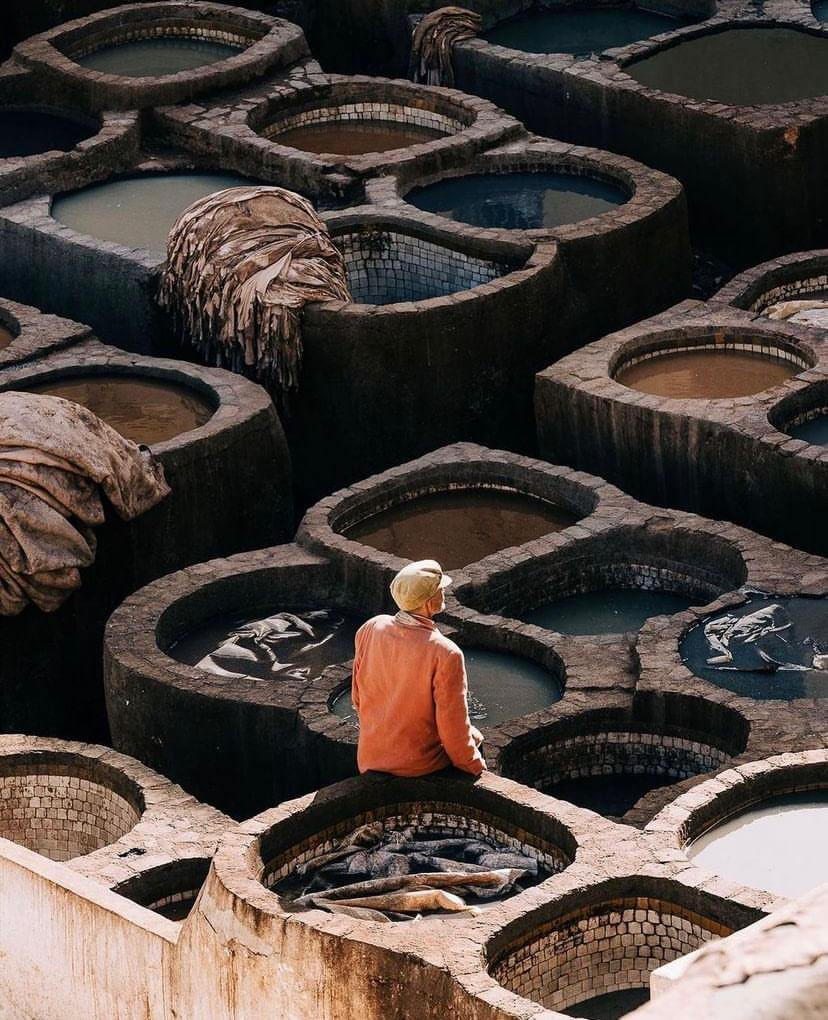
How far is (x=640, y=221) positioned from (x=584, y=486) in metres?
3.81

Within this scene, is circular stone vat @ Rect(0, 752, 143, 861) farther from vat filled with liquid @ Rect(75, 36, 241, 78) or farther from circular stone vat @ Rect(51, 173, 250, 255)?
vat filled with liquid @ Rect(75, 36, 241, 78)

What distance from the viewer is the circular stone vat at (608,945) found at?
758 cm

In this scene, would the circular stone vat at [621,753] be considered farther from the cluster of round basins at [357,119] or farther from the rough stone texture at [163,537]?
the cluster of round basins at [357,119]

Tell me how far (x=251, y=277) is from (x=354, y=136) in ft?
14.2

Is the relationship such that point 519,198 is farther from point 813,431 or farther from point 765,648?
point 765,648

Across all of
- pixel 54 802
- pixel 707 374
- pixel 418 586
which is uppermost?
pixel 418 586

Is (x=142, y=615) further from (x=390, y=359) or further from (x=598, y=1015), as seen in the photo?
(x=598, y=1015)

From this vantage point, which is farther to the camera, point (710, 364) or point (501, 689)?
point (710, 364)

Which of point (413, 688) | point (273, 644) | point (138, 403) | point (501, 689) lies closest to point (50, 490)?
point (273, 644)

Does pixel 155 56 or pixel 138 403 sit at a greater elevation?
pixel 155 56

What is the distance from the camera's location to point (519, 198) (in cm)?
1661

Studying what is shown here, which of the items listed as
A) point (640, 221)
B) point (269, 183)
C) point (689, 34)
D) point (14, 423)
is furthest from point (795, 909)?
point (689, 34)

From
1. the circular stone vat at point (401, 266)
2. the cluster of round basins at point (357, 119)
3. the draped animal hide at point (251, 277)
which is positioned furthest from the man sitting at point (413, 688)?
the cluster of round basins at point (357, 119)

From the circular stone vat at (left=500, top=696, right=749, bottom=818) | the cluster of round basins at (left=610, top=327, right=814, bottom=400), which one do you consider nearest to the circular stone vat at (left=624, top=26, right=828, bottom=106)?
the cluster of round basins at (left=610, top=327, right=814, bottom=400)
